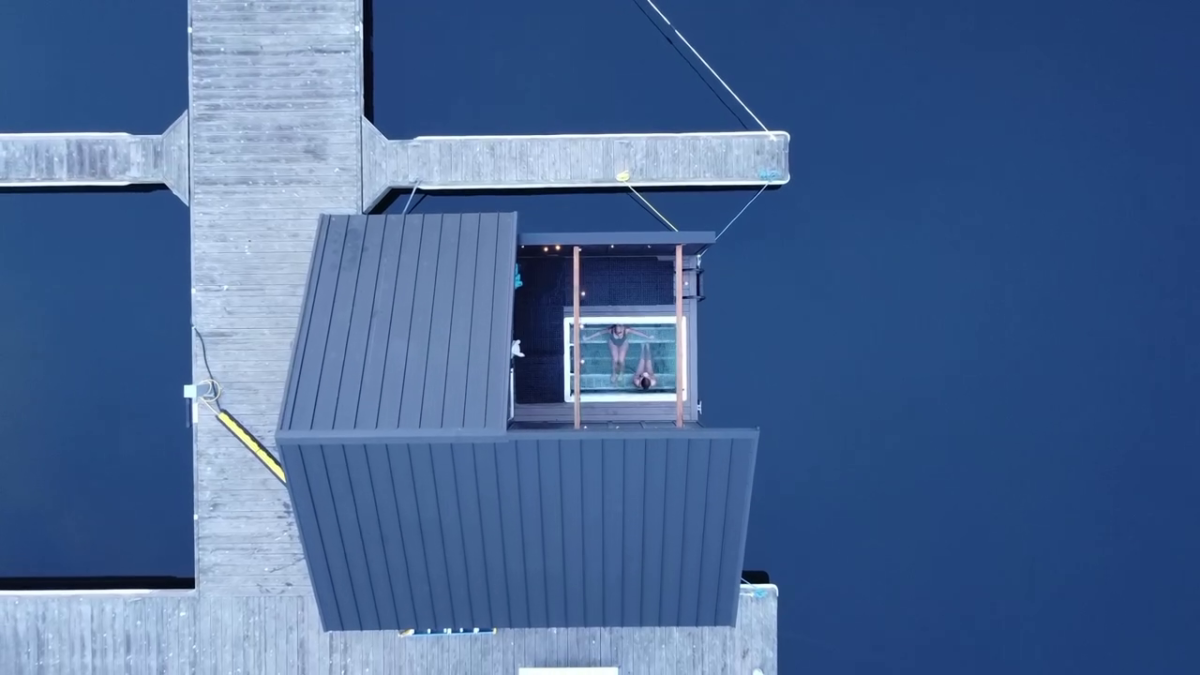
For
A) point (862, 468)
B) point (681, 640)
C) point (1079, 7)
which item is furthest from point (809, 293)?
point (1079, 7)

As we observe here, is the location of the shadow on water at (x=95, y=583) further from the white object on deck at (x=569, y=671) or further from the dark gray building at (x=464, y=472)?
the white object on deck at (x=569, y=671)

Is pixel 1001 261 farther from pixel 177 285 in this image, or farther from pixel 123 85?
pixel 123 85

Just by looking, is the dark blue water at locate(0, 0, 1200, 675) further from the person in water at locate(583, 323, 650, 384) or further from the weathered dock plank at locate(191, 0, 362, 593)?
the person in water at locate(583, 323, 650, 384)

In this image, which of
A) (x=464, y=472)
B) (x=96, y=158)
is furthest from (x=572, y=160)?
(x=96, y=158)

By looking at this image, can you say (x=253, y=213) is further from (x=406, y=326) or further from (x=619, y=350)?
(x=619, y=350)

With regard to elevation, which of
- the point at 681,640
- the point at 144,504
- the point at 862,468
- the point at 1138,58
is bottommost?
the point at 681,640

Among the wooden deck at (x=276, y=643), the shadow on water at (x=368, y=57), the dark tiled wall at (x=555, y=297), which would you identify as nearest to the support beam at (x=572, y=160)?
the shadow on water at (x=368, y=57)
